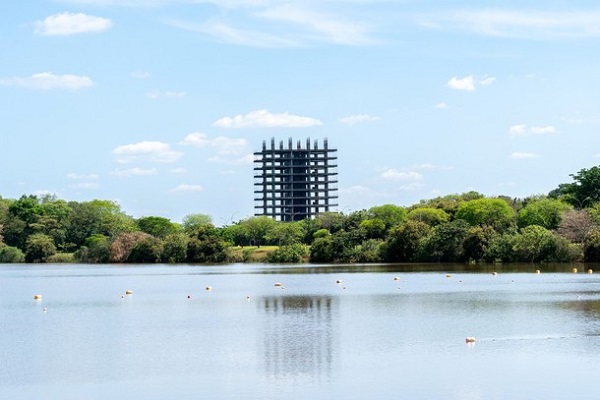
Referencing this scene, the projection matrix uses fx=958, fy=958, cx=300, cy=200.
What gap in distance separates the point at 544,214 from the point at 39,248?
8771 cm

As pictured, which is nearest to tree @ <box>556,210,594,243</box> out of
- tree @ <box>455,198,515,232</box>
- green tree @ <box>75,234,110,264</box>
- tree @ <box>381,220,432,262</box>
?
tree @ <box>455,198,515,232</box>

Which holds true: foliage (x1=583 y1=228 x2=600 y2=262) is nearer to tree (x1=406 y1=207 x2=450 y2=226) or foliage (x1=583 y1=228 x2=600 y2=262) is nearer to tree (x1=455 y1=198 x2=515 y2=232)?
tree (x1=455 y1=198 x2=515 y2=232)

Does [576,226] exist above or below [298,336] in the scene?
above

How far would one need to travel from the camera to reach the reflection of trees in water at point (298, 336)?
31.8 m

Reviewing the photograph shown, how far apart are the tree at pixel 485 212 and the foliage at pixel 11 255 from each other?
266 ft

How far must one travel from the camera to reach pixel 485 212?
132500 mm

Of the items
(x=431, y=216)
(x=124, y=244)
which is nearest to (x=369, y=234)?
(x=431, y=216)

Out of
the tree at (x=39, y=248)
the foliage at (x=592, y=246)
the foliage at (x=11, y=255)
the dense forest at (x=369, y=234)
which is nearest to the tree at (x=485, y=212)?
the dense forest at (x=369, y=234)

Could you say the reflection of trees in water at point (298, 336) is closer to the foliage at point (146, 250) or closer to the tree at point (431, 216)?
the tree at point (431, 216)

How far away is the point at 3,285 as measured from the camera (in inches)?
3430

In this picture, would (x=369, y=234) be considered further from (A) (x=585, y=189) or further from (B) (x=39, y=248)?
(B) (x=39, y=248)

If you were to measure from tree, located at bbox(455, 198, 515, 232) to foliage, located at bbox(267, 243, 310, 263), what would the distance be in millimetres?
24055

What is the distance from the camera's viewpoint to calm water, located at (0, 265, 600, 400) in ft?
91.4

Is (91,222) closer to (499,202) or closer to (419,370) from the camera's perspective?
(499,202)
